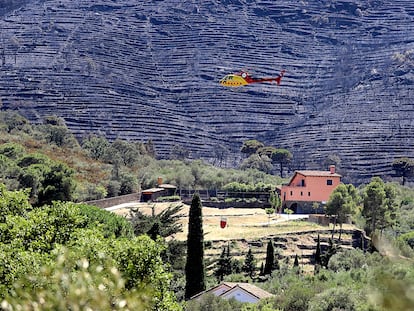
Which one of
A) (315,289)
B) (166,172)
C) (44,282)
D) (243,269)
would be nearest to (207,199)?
(166,172)

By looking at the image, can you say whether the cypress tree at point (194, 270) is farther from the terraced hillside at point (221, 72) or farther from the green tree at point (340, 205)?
the terraced hillside at point (221, 72)

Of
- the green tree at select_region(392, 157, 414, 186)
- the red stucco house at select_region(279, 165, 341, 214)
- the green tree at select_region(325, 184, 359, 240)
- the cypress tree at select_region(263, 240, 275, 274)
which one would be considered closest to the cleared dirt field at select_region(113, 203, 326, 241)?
the green tree at select_region(325, 184, 359, 240)

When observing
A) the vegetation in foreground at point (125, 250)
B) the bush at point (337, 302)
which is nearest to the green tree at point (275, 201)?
the vegetation in foreground at point (125, 250)

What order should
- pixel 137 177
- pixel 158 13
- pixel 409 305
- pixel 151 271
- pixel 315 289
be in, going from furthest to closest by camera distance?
1. pixel 158 13
2. pixel 137 177
3. pixel 315 289
4. pixel 151 271
5. pixel 409 305

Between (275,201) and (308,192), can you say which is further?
(308,192)

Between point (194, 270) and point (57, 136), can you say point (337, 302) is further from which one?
point (57, 136)

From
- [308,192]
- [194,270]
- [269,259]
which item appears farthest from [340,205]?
[194,270]

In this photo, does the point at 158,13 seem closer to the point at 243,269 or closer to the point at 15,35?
the point at 15,35
